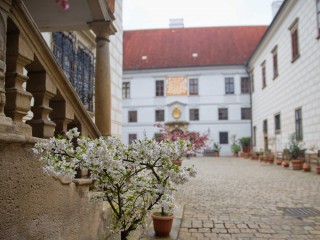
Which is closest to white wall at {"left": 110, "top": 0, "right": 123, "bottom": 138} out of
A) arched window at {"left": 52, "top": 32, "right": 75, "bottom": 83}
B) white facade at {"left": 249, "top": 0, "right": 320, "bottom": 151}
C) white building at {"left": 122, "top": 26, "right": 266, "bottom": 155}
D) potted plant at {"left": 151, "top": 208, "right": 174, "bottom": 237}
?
arched window at {"left": 52, "top": 32, "right": 75, "bottom": 83}

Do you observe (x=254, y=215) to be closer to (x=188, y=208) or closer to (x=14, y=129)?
(x=188, y=208)

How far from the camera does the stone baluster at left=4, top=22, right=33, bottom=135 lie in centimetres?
241

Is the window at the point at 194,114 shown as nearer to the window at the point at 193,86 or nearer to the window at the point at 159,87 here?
the window at the point at 193,86

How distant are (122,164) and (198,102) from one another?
30.1 metres

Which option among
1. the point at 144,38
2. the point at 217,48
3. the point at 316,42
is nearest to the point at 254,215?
the point at 316,42

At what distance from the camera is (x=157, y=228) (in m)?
4.23

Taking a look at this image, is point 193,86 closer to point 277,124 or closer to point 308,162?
point 277,124

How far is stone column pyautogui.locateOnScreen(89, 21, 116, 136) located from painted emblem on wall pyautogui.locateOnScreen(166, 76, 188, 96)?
27.1m

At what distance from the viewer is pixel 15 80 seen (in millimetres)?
2447

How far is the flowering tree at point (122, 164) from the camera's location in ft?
8.30

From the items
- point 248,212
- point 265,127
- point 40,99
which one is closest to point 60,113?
point 40,99

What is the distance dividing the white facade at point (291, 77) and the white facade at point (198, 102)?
20.5 ft

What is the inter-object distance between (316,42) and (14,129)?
13744 mm

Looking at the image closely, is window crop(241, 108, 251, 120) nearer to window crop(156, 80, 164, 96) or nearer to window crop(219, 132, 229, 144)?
window crop(219, 132, 229, 144)
